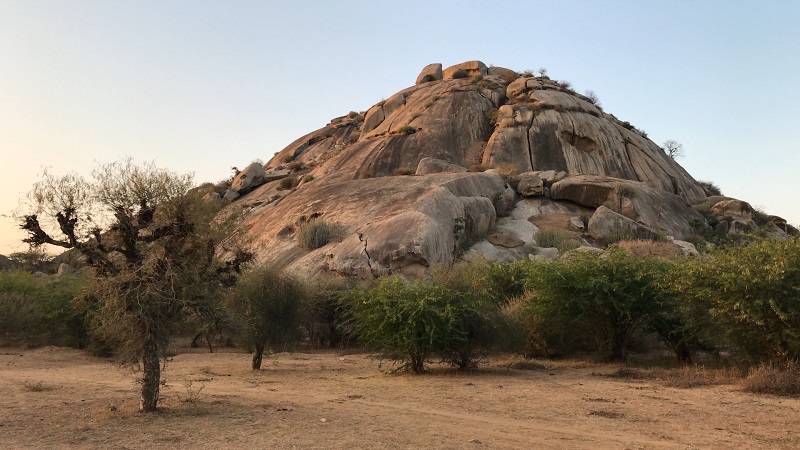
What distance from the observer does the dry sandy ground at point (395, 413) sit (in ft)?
27.7

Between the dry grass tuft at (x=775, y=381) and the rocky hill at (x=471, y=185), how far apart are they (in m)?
14.7

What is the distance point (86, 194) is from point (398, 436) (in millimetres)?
6273

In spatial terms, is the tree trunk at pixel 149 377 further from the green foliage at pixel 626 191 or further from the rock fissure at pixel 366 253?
the green foliage at pixel 626 191

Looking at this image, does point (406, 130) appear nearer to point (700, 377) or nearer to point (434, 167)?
point (434, 167)

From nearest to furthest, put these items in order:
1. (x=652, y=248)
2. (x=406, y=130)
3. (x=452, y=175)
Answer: (x=652, y=248) < (x=452, y=175) < (x=406, y=130)

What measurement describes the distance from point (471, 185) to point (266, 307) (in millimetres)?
19595

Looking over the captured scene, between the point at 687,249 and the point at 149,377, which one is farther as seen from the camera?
the point at 687,249

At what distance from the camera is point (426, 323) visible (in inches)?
608

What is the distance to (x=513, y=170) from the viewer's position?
139ft

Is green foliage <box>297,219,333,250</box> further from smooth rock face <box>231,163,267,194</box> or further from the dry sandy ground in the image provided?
smooth rock face <box>231,163,267,194</box>

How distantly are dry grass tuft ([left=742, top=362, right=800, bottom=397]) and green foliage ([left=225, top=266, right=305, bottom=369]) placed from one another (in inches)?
456

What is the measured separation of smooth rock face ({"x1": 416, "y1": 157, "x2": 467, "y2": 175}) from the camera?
131 ft

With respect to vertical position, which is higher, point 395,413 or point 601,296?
point 601,296

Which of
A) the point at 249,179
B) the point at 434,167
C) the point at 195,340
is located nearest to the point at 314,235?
the point at 195,340
